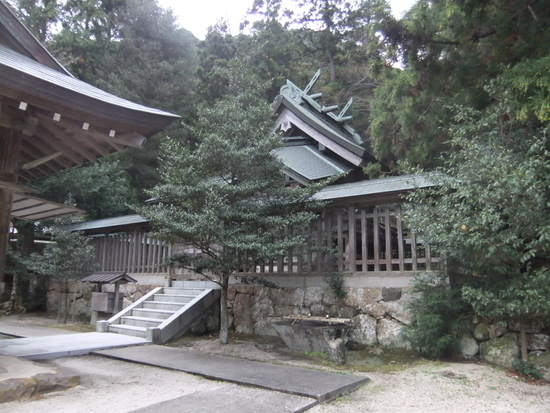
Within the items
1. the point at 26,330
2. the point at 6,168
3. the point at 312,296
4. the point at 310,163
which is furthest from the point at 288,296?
the point at 26,330

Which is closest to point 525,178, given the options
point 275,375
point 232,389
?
point 275,375

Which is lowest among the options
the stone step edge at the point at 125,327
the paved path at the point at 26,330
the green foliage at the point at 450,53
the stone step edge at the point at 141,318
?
the paved path at the point at 26,330

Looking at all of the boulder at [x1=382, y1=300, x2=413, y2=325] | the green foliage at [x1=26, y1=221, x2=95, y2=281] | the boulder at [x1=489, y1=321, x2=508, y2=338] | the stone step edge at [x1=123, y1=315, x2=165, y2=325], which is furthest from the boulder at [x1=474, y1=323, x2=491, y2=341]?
the green foliage at [x1=26, y1=221, x2=95, y2=281]

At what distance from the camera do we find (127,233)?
13.1m

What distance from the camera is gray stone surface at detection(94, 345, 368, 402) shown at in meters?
4.88

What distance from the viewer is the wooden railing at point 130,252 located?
1216cm

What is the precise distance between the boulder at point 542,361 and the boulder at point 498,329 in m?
0.48

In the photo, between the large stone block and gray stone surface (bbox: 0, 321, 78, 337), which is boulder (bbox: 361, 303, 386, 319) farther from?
gray stone surface (bbox: 0, 321, 78, 337)

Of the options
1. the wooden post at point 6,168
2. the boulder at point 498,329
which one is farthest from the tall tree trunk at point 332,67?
the wooden post at point 6,168

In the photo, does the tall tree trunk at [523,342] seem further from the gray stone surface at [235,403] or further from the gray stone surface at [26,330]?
the gray stone surface at [26,330]

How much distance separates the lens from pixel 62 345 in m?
7.59

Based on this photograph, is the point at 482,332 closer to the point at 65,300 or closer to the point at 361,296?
the point at 361,296

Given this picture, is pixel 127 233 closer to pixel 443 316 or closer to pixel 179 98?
pixel 443 316

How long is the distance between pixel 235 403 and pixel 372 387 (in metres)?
1.84
